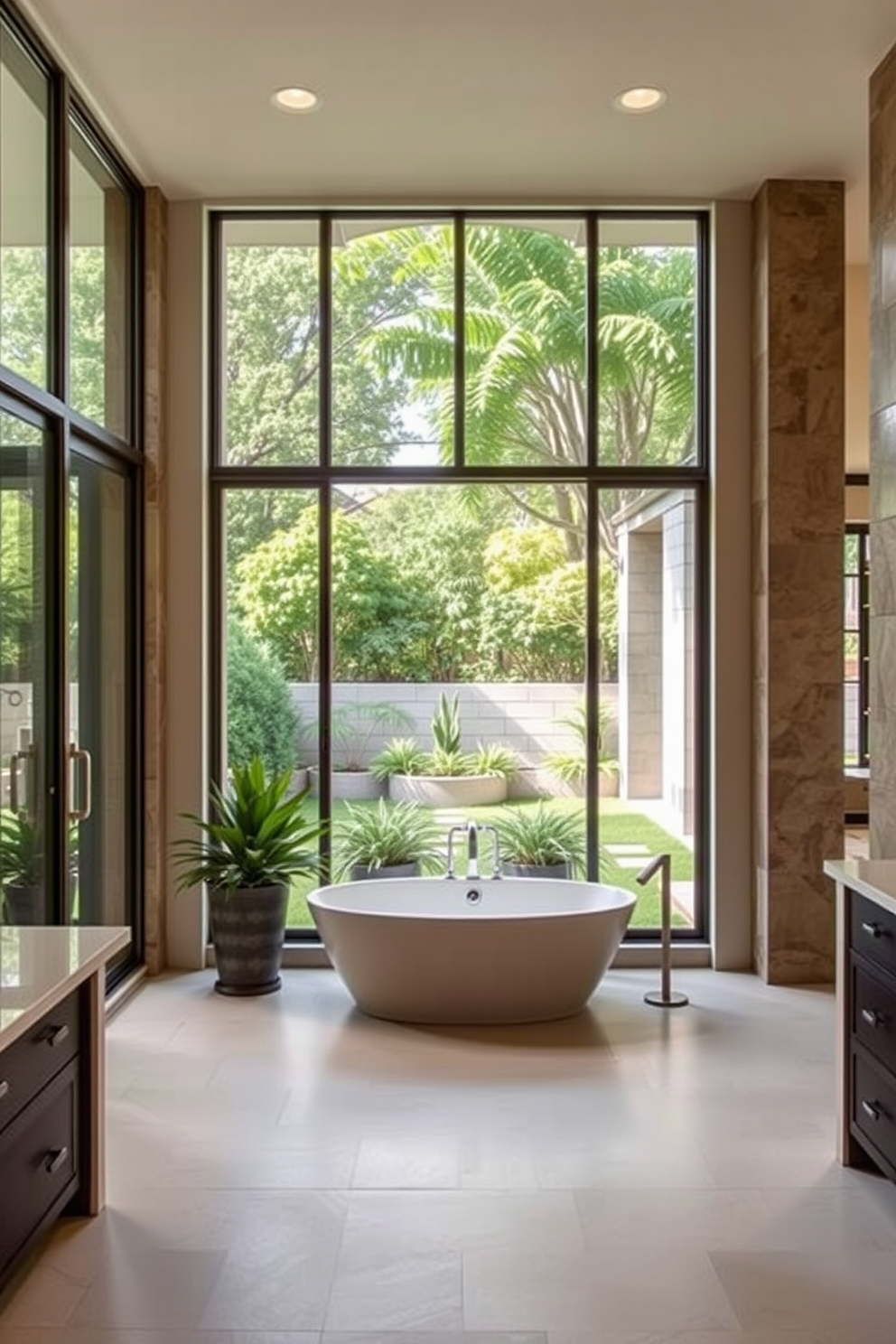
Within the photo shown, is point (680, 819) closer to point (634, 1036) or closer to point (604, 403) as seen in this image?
point (634, 1036)

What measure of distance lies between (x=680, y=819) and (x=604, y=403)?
203 cm

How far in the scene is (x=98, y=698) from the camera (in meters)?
4.89

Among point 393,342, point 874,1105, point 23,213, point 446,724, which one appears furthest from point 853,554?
point 23,213

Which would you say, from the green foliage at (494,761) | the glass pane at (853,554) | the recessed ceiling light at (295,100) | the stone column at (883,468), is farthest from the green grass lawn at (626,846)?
the glass pane at (853,554)

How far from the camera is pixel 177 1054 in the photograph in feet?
14.0

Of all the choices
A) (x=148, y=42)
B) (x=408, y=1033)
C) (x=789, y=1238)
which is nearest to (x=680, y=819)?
(x=408, y=1033)

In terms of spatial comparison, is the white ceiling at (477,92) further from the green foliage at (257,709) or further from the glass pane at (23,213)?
the green foliage at (257,709)

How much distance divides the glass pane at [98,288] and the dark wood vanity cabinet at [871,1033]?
333 centimetres

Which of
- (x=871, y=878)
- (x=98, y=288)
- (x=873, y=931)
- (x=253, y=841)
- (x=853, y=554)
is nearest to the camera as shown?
(x=873, y=931)

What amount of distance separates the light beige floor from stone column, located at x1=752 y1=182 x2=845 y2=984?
2.37ft

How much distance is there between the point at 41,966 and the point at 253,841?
244 cm

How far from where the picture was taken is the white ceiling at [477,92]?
3.86 m

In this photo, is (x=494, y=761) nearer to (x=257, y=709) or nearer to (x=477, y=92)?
(x=257, y=709)

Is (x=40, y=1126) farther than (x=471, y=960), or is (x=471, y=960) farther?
(x=471, y=960)
